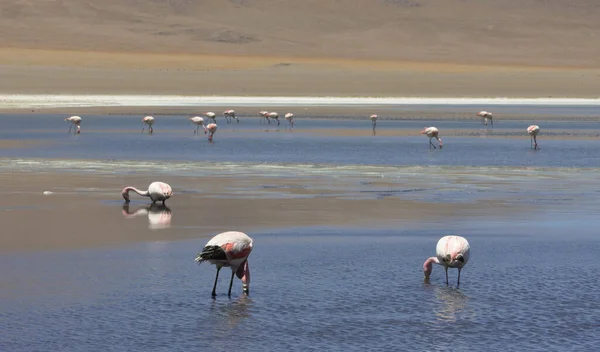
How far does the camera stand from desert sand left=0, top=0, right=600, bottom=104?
277ft

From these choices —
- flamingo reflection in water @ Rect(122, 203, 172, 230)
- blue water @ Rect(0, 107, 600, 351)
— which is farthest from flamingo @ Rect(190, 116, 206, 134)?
flamingo reflection in water @ Rect(122, 203, 172, 230)

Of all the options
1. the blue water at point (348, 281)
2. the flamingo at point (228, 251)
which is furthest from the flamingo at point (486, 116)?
the flamingo at point (228, 251)

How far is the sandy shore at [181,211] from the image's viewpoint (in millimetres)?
17594

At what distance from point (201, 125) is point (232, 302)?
103 ft

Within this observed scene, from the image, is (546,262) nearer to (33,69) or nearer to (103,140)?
(103,140)

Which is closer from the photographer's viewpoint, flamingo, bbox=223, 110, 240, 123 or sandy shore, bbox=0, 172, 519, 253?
sandy shore, bbox=0, 172, 519, 253

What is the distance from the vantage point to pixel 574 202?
71.3 ft

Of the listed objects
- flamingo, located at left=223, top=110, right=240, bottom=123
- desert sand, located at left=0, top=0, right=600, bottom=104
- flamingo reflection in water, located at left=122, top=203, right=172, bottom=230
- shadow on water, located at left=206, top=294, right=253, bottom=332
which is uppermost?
desert sand, located at left=0, top=0, right=600, bottom=104

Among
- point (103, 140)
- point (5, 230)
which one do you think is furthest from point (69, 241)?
point (103, 140)

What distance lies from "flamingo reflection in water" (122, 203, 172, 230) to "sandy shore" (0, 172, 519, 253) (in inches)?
0.8

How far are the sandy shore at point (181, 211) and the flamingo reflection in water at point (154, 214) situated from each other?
0.07ft

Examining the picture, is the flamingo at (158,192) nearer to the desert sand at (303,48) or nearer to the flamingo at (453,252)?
the flamingo at (453,252)

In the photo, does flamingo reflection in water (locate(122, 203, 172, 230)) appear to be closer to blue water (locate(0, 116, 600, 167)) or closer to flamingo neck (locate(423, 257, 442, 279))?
flamingo neck (locate(423, 257, 442, 279))

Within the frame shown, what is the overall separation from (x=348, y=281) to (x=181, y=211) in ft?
21.4
